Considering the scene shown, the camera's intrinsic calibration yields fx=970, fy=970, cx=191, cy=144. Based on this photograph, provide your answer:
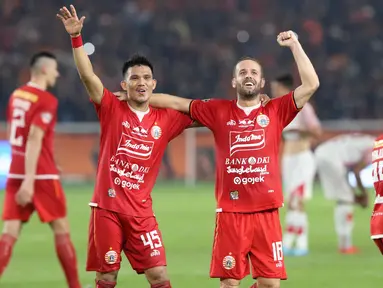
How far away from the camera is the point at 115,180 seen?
707 centimetres

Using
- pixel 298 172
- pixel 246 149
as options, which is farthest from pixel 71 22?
pixel 298 172

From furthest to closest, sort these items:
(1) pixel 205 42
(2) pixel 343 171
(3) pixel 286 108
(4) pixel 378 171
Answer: (1) pixel 205 42, (2) pixel 343 171, (3) pixel 286 108, (4) pixel 378 171

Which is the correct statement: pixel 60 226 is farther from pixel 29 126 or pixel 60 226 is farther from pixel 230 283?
pixel 230 283

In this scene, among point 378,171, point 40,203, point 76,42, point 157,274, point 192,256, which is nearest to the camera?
point 378,171

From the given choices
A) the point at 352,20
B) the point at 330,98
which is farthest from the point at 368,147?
the point at 352,20

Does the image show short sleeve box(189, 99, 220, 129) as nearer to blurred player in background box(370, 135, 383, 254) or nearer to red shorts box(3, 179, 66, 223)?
blurred player in background box(370, 135, 383, 254)

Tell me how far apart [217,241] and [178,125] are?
0.92m

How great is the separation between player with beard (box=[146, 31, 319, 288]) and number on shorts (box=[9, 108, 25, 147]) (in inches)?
80.0

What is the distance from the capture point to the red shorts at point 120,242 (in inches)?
277

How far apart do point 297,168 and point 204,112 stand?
541cm

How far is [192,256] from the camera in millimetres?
11781

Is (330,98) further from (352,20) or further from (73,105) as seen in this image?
(73,105)

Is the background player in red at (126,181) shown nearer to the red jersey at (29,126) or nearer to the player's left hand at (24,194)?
the player's left hand at (24,194)

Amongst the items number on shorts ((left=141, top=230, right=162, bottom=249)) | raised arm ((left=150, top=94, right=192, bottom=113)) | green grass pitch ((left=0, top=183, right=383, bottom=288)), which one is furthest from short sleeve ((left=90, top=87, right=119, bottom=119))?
green grass pitch ((left=0, top=183, right=383, bottom=288))
